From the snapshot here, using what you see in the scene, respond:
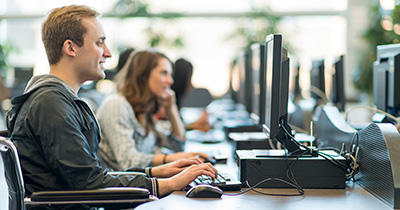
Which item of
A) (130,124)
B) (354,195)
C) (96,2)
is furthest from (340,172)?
(96,2)

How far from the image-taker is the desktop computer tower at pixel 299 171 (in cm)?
156

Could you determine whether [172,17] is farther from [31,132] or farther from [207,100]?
[31,132]

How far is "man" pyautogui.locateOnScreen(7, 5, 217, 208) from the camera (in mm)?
1429

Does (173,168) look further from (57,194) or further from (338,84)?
(338,84)

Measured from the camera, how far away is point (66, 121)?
1.43 metres

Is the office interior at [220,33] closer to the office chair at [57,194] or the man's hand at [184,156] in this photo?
the man's hand at [184,156]

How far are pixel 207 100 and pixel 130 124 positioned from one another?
3484 mm

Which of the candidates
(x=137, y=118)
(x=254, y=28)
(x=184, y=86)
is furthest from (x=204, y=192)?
(x=254, y=28)

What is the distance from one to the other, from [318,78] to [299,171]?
2346 millimetres

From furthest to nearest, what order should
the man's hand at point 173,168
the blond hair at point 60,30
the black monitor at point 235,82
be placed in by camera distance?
the black monitor at point 235,82 → the man's hand at point 173,168 → the blond hair at point 60,30

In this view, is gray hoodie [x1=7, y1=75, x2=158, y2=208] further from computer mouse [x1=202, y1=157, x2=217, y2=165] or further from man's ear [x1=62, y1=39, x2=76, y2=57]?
computer mouse [x1=202, y1=157, x2=217, y2=165]

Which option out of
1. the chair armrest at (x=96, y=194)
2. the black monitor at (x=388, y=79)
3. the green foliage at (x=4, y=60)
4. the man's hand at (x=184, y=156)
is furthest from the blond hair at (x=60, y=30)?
the green foliage at (x=4, y=60)

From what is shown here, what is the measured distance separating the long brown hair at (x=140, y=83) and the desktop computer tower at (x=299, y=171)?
1133 millimetres

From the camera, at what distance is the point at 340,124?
6.74 feet
